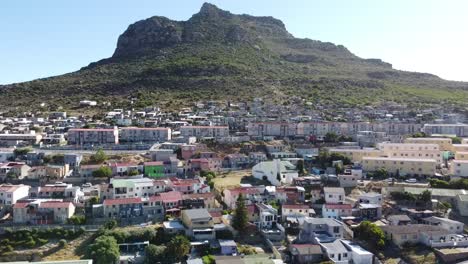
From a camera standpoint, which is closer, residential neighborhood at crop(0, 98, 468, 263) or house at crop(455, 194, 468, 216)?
residential neighborhood at crop(0, 98, 468, 263)

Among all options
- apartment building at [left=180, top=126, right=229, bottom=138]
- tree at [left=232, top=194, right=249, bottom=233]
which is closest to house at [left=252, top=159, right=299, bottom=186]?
tree at [left=232, top=194, right=249, bottom=233]

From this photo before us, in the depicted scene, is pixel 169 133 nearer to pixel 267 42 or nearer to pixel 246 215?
pixel 246 215

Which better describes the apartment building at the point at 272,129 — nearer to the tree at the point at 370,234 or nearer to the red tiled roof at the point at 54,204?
the tree at the point at 370,234

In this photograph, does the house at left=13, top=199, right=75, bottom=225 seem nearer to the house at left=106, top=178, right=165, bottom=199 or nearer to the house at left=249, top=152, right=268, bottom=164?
the house at left=106, top=178, right=165, bottom=199

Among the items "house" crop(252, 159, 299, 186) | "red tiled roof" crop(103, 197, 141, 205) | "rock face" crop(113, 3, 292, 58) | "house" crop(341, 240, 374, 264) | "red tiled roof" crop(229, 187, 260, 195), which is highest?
"rock face" crop(113, 3, 292, 58)

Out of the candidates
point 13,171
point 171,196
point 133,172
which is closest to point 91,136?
point 13,171


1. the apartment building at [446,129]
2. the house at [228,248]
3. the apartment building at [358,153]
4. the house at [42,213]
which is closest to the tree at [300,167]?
the apartment building at [358,153]
